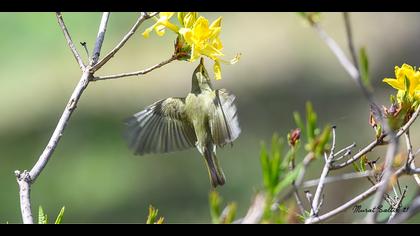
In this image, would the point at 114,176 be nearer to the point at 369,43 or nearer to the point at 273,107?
the point at 273,107

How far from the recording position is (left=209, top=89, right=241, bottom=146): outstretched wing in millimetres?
1994

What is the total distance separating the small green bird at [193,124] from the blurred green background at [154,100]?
9.65 ft

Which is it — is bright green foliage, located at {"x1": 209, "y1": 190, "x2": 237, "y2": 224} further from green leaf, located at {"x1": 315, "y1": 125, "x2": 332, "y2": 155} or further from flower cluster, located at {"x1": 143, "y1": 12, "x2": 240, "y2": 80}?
flower cluster, located at {"x1": 143, "y1": 12, "x2": 240, "y2": 80}

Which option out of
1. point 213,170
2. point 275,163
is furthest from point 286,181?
point 213,170

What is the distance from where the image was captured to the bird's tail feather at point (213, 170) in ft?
6.48

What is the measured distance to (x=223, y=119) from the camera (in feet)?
6.83

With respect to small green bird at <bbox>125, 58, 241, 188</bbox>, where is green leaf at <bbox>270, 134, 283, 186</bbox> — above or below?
below

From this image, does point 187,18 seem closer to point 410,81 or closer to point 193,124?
point 410,81

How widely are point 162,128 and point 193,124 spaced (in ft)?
0.34

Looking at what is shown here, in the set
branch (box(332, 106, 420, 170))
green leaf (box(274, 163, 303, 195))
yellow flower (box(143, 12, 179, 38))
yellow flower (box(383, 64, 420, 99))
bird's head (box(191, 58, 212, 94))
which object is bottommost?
branch (box(332, 106, 420, 170))

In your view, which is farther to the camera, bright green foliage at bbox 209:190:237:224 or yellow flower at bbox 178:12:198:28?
yellow flower at bbox 178:12:198:28

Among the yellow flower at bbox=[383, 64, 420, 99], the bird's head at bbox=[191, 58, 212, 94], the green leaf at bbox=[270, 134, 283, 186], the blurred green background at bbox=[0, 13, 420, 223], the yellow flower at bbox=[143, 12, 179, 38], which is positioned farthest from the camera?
the blurred green background at bbox=[0, 13, 420, 223]

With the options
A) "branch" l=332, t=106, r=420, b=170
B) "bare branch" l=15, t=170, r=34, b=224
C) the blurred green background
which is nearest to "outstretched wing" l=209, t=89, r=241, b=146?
"branch" l=332, t=106, r=420, b=170

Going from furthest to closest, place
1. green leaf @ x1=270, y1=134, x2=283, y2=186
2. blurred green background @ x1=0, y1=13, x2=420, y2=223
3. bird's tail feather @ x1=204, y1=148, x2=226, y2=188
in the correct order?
blurred green background @ x1=0, y1=13, x2=420, y2=223
bird's tail feather @ x1=204, y1=148, x2=226, y2=188
green leaf @ x1=270, y1=134, x2=283, y2=186
